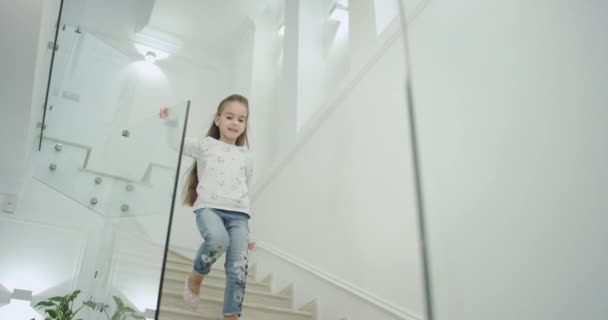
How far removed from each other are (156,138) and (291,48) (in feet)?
9.67

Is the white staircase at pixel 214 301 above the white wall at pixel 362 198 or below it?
below

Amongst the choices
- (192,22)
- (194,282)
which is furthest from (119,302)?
(192,22)

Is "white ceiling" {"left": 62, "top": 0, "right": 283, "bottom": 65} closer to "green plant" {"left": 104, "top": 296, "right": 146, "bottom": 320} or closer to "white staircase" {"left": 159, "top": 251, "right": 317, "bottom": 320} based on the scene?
"white staircase" {"left": 159, "top": 251, "right": 317, "bottom": 320}

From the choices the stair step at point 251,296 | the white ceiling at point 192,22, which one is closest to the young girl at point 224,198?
the stair step at point 251,296

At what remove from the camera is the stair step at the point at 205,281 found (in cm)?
299

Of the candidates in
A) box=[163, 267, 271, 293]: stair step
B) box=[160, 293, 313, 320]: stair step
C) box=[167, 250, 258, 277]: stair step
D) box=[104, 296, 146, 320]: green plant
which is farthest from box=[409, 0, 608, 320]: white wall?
box=[167, 250, 258, 277]: stair step

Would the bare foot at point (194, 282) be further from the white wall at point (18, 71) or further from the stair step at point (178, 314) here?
the white wall at point (18, 71)

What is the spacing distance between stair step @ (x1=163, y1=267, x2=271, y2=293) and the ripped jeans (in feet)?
2.47

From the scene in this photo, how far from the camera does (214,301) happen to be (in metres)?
2.81

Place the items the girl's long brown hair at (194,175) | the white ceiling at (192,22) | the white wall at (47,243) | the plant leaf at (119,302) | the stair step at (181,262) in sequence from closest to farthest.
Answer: the plant leaf at (119,302) < the girl's long brown hair at (194,175) < the stair step at (181,262) < the white wall at (47,243) < the white ceiling at (192,22)

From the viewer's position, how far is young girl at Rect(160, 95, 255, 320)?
228 centimetres

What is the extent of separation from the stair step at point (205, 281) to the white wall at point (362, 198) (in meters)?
0.18

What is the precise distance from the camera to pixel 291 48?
475 cm

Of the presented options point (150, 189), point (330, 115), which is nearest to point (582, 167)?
point (150, 189)
